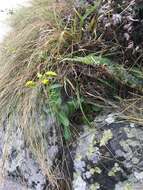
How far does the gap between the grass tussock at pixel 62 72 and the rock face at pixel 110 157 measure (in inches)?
3.4

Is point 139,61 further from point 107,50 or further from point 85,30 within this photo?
point 85,30

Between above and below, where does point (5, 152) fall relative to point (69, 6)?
below

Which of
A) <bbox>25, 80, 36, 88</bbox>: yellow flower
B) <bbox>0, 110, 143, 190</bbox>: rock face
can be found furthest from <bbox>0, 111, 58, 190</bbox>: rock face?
<bbox>25, 80, 36, 88</bbox>: yellow flower

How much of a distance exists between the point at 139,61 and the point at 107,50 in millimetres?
188

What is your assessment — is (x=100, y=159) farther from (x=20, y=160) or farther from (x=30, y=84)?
(x=30, y=84)

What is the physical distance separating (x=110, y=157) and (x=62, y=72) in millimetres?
579

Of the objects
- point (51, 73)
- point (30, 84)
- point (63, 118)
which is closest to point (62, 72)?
point (51, 73)

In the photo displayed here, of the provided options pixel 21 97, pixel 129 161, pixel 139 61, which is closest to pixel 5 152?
pixel 21 97

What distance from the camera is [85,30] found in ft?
8.13

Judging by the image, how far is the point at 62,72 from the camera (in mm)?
2387

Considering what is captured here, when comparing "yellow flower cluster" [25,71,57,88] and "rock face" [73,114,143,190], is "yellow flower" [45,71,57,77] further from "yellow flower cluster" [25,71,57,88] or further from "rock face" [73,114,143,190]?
"rock face" [73,114,143,190]

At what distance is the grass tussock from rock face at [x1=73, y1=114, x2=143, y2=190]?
0.09 metres

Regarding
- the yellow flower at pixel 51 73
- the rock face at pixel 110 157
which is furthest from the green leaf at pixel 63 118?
the yellow flower at pixel 51 73

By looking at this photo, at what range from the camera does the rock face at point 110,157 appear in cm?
202
